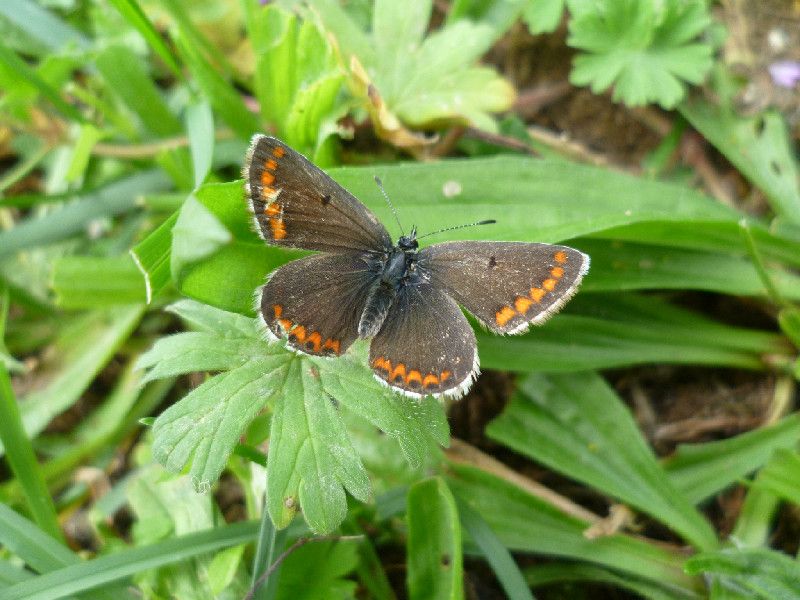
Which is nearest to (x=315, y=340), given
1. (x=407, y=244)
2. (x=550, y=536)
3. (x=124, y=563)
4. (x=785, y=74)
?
(x=407, y=244)

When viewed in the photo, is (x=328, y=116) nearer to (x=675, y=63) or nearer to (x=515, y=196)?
(x=515, y=196)

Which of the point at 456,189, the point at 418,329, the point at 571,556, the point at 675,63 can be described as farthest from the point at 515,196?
the point at 571,556

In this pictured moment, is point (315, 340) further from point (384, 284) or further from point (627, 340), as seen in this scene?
point (627, 340)

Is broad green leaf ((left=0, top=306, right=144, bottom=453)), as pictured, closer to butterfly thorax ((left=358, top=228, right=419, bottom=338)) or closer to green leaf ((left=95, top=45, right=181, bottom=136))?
green leaf ((left=95, top=45, right=181, bottom=136))

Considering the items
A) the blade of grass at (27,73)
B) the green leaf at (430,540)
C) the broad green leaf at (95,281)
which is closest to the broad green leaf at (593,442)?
the green leaf at (430,540)

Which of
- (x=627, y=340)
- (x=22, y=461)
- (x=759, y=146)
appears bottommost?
(x=627, y=340)

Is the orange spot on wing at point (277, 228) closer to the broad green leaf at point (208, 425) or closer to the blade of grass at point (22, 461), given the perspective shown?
the broad green leaf at point (208, 425)
